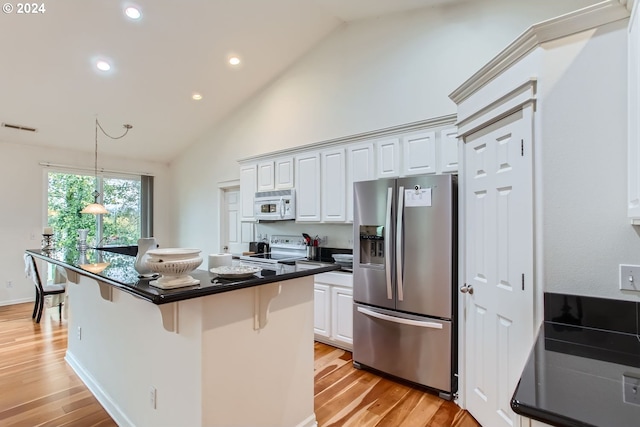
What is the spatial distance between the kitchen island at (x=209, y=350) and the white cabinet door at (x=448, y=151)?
5.60 ft

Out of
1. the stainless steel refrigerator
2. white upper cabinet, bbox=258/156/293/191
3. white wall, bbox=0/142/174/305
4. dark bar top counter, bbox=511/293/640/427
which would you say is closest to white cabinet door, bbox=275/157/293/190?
white upper cabinet, bbox=258/156/293/191

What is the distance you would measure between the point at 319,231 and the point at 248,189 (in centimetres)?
137

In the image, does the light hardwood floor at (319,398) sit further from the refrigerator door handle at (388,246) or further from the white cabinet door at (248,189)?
the white cabinet door at (248,189)

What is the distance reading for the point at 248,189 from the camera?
4.89m

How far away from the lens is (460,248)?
2.40m

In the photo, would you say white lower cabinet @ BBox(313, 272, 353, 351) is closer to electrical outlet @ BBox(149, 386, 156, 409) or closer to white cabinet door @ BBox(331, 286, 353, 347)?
white cabinet door @ BBox(331, 286, 353, 347)

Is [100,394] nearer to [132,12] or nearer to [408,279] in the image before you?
[408,279]

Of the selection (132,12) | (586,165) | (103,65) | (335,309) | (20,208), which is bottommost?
(335,309)

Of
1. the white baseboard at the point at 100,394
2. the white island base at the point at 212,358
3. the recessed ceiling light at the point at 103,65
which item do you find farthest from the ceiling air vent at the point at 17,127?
the white island base at the point at 212,358

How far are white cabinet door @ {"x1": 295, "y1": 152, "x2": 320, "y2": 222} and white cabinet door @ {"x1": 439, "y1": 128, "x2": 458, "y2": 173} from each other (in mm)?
1503

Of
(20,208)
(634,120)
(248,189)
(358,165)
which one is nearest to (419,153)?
(358,165)

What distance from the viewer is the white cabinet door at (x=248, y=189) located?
481 cm

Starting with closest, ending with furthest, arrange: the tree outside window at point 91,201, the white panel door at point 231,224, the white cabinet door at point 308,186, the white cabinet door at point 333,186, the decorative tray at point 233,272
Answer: the decorative tray at point 233,272, the white cabinet door at point 333,186, the white cabinet door at point 308,186, the tree outside window at point 91,201, the white panel door at point 231,224

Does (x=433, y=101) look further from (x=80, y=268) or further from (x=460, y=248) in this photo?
(x=80, y=268)
